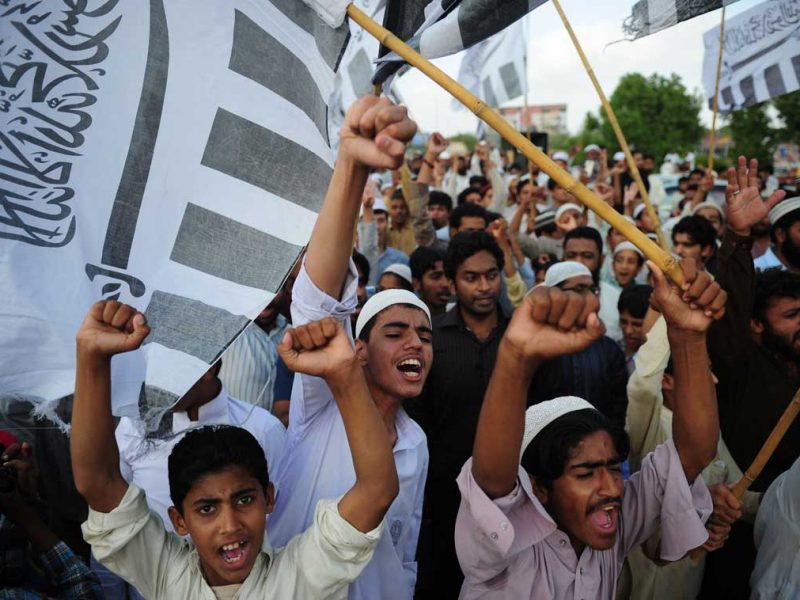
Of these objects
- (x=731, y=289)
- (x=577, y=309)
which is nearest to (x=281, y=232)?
(x=577, y=309)

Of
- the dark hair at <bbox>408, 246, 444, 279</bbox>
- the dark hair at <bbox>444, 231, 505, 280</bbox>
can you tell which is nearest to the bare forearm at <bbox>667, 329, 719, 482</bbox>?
the dark hair at <bbox>444, 231, 505, 280</bbox>

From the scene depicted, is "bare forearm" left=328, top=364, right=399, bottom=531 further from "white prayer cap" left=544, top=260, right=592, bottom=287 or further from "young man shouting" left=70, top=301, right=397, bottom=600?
"white prayer cap" left=544, top=260, right=592, bottom=287

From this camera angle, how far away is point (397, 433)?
267cm

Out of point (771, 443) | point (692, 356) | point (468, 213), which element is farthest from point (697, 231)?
point (692, 356)

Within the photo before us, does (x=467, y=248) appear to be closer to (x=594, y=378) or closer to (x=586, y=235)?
(x=594, y=378)

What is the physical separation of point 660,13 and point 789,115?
25435 millimetres

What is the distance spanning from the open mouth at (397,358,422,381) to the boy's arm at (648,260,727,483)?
897 mm

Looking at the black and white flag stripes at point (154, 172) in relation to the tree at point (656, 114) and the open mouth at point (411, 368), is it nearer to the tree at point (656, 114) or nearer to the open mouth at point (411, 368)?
the open mouth at point (411, 368)

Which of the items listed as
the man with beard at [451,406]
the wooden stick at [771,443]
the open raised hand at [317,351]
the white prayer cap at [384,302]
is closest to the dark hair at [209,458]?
the open raised hand at [317,351]

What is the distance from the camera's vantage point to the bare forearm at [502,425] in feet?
5.95

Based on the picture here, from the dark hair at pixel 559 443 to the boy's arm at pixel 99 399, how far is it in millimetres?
1199

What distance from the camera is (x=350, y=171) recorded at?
193cm

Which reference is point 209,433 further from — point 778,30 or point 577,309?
point 778,30

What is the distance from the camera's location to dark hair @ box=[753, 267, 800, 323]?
3.27 m
